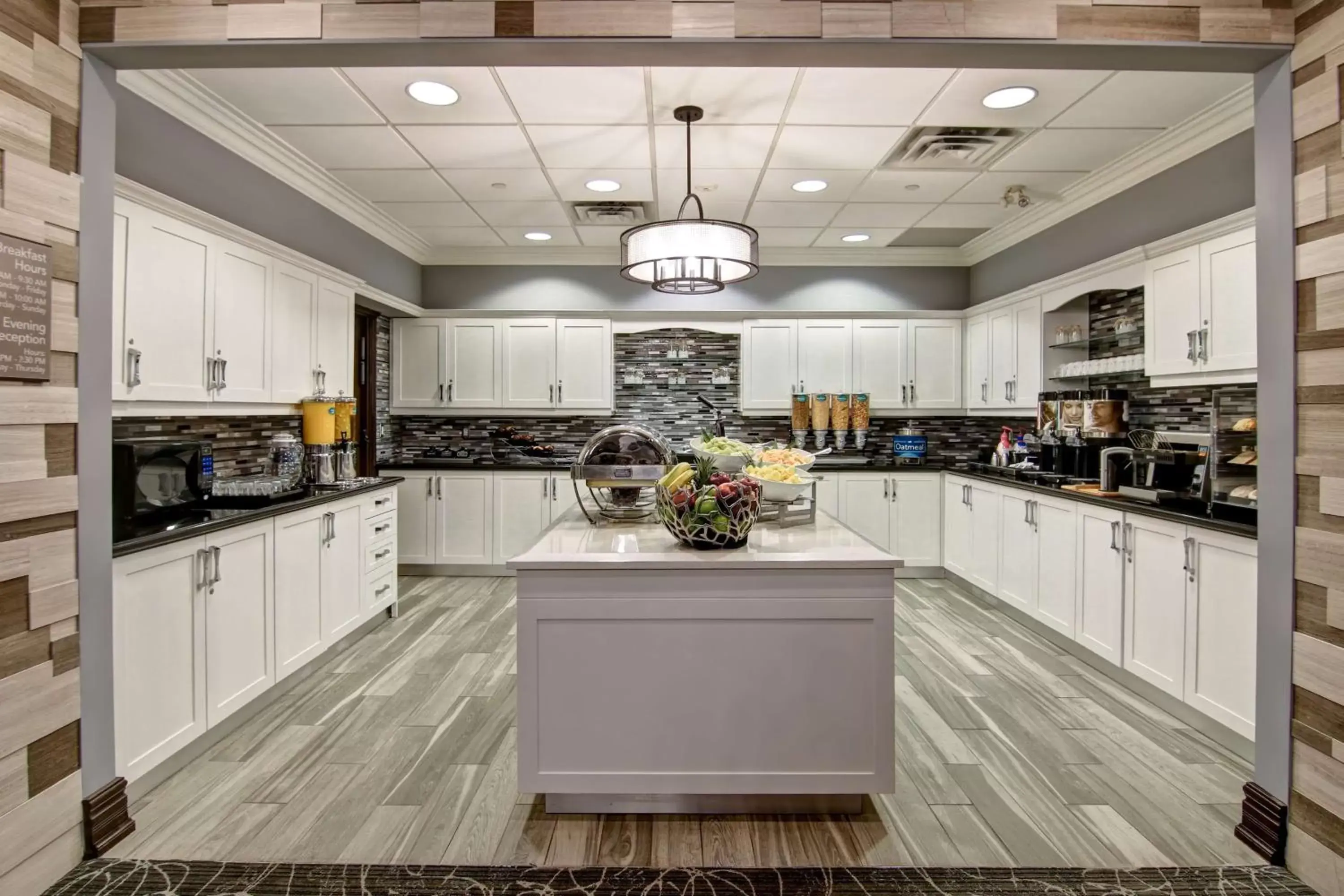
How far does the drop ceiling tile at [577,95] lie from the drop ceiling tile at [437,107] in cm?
9

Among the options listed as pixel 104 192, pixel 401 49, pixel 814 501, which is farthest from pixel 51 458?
pixel 814 501

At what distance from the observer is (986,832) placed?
2238 mm

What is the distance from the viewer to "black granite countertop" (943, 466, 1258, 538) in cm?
276

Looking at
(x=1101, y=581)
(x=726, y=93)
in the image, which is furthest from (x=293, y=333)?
(x=1101, y=581)

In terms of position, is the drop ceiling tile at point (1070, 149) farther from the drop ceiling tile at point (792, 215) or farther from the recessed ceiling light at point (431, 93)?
the recessed ceiling light at point (431, 93)

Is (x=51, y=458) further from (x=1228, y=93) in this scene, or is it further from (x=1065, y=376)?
(x=1065, y=376)

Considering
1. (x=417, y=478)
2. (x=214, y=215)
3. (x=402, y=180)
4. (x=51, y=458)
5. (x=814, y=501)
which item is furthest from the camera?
(x=417, y=478)

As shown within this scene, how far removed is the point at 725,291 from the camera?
6.21 m

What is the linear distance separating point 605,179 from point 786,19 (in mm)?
2526

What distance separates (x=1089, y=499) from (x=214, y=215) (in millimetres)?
4484

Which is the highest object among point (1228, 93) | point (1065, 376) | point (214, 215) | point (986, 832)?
point (1228, 93)

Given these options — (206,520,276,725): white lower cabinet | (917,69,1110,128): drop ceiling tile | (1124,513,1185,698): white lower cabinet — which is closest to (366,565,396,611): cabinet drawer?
(206,520,276,725): white lower cabinet

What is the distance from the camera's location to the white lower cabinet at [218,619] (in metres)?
2.38

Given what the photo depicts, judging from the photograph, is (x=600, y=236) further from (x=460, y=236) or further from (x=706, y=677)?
(x=706, y=677)
